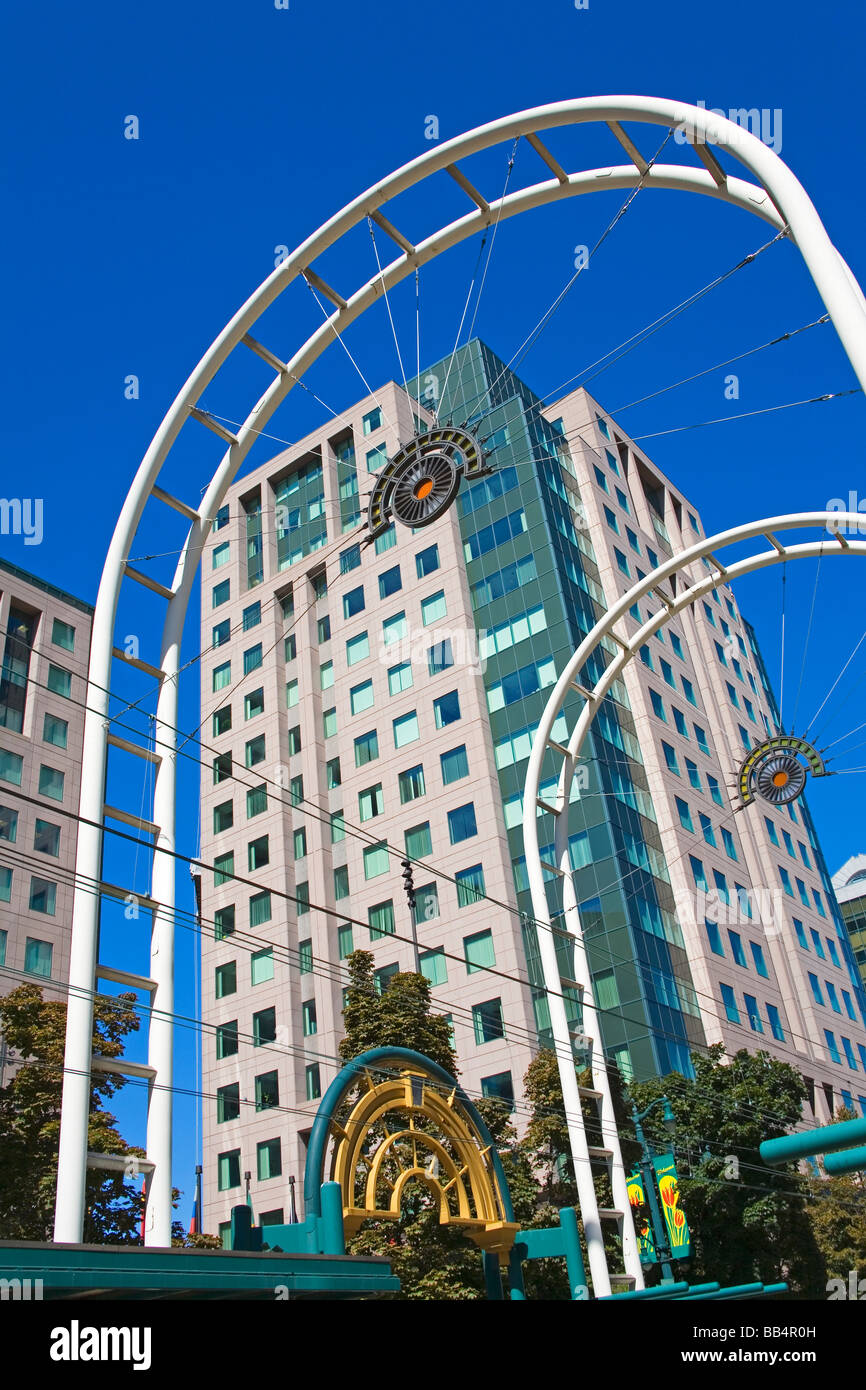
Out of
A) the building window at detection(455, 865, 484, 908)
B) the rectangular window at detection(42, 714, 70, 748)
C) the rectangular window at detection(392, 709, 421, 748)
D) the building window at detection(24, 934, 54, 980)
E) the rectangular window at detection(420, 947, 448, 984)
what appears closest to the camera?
the rectangular window at detection(420, 947, 448, 984)

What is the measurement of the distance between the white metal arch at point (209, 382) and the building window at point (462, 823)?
35903 millimetres

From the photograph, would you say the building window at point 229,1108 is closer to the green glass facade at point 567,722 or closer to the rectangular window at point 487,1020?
the rectangular window at point 487,1020

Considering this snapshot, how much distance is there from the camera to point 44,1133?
107ft

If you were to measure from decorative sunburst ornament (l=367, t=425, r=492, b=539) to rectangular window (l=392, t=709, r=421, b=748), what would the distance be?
128 feet

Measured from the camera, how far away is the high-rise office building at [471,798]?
50.3 m

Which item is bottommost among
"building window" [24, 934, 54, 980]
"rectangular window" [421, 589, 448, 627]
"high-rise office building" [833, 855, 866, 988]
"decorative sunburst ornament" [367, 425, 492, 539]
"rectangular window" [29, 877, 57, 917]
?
"decorative sunburst ornament" [367, 425, 492, 539]

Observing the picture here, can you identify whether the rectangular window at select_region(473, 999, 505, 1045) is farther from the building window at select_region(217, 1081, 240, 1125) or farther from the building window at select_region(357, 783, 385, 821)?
the building window at select_region(217, 1081, 240, 1125)

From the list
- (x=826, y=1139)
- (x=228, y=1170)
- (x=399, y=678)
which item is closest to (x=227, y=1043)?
(x=228, y=1170)

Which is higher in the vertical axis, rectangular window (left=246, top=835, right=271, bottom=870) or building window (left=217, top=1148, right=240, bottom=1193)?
rectangular window (left=246, top=835, right=271, bottom=870)

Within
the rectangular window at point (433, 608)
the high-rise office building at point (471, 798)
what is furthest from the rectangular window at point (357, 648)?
the rectangular window at point (433, 608)

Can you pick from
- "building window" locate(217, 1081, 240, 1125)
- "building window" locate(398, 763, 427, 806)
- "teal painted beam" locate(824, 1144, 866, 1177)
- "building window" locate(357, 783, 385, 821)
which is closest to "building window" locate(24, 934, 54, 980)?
"building window" locate(217, 1081, 240, 1125)

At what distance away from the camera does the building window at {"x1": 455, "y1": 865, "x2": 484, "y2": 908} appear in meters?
51.3

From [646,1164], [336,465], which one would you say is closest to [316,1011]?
[646,1164]

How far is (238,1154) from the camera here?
55.0 metres
